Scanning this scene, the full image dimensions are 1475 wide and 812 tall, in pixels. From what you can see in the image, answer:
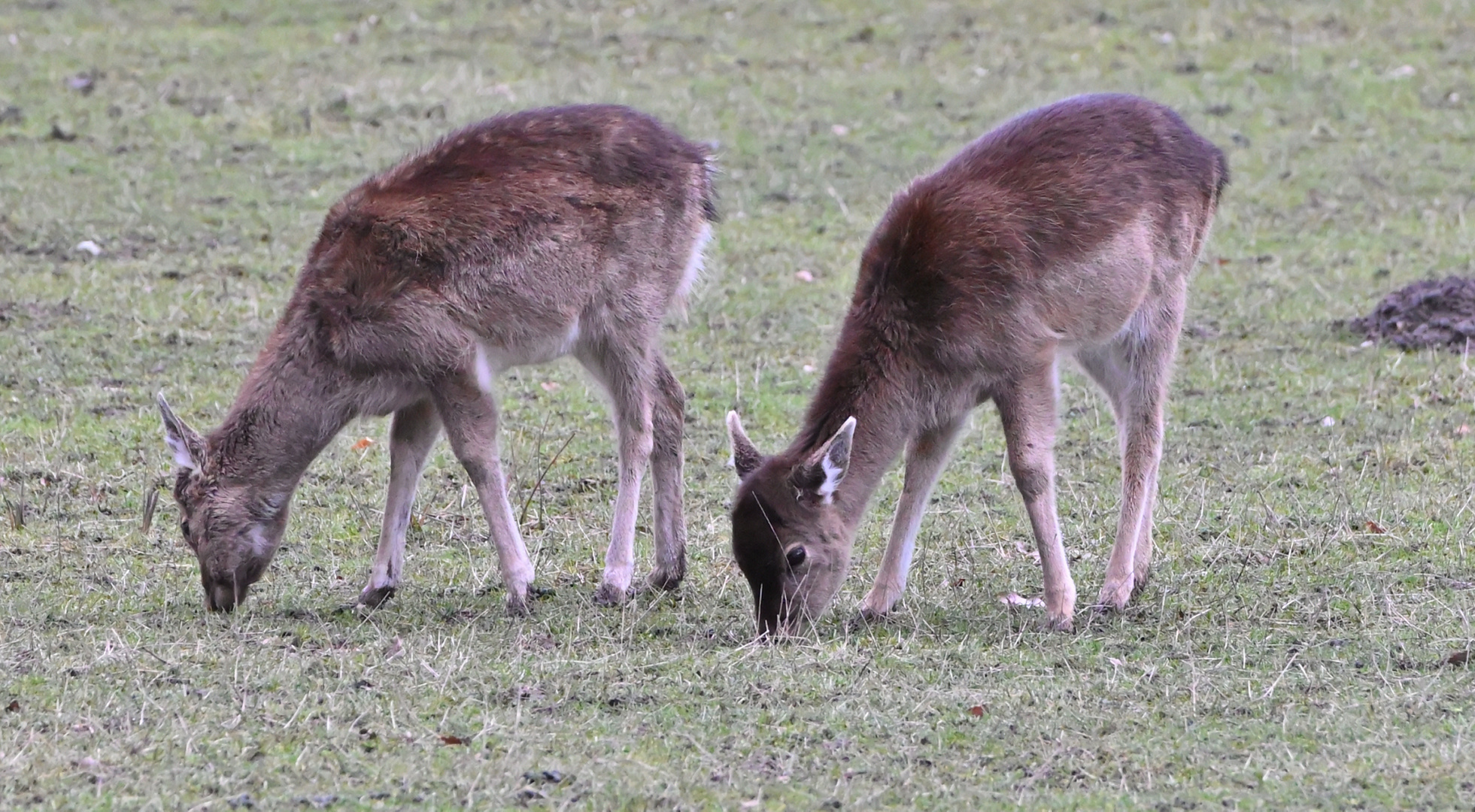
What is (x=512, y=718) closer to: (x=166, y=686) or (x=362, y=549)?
(x=166, y=686)

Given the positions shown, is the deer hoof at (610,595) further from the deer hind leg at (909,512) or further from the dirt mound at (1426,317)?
the dirt mound at (1426,317)

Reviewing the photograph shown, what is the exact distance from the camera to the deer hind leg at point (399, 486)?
26.5 feet

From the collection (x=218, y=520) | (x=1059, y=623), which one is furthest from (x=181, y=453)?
(x=1059, y=623)

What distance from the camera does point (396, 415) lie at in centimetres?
846

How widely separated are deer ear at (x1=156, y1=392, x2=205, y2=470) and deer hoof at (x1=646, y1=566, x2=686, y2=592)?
2105 mm

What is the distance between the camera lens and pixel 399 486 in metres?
8.33

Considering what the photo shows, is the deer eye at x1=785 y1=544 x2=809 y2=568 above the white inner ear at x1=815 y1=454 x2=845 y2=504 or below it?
below

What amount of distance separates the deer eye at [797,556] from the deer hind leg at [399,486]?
73.7 inches

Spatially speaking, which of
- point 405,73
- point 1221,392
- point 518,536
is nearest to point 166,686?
point 518,536

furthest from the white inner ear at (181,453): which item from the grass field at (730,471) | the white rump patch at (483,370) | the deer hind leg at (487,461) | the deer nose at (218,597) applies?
the white rump patch at (483,370)

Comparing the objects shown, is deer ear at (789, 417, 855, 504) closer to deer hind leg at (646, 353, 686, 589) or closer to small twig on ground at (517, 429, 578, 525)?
deer hind leg at (646, 353, 686, 589)

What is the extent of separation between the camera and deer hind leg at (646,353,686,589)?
8.53 meters

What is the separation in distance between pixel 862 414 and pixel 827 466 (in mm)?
436

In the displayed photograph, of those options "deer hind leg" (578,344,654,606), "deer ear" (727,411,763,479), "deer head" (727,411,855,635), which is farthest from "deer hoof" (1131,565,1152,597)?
"deer hind leg" (578,344,654,606)
